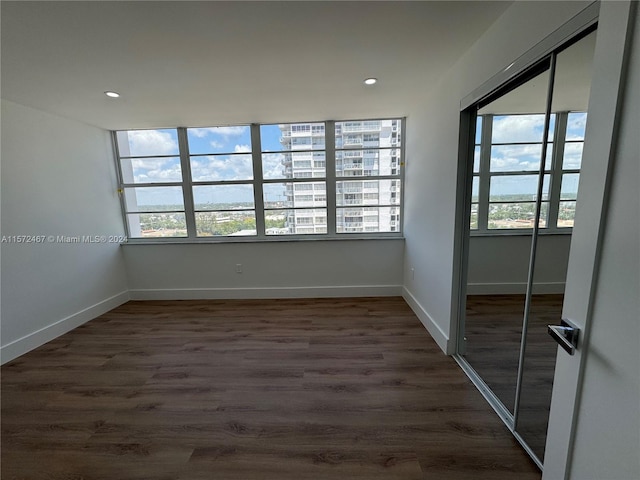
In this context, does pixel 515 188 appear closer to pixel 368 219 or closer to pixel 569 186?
pixel 569 186

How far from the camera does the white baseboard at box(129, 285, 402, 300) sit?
370cm

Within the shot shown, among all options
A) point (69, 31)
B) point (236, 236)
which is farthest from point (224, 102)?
point (236, 236)

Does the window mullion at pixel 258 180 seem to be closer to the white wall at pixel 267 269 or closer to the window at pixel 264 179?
the window at pixel 264 179

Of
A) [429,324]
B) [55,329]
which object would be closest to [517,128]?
[429,324]

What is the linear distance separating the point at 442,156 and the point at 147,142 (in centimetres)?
390

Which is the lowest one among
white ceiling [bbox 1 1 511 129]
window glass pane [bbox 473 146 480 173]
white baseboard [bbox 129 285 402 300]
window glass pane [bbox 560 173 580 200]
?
white baseboard [bbox 129 285 402 300]

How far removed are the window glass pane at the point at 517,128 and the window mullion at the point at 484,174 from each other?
0.16ft

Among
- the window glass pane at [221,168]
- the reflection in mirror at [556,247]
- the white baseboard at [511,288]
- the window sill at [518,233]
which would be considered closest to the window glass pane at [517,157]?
the reflection in mirror at [556,247]

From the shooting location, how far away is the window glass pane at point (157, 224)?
3826 millimetres

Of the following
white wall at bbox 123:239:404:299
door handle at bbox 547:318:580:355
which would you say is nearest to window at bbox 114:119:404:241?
white wall at bbox 123:239:404:299

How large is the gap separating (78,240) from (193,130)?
2004 mm

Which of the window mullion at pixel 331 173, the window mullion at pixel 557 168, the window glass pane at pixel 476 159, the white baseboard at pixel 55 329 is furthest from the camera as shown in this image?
the window mullion at pixel 331 173

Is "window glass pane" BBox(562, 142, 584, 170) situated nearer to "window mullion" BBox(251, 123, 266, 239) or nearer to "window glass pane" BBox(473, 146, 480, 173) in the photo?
"window glass pane" BBox(473, 146, 480, 173)

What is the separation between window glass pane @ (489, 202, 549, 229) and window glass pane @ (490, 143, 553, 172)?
22 cm
